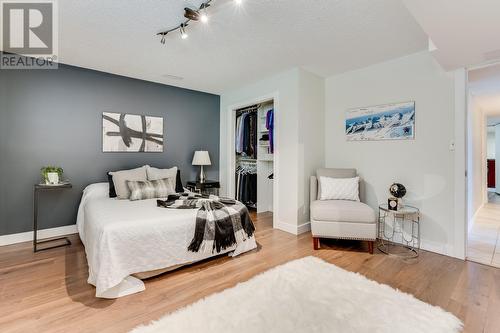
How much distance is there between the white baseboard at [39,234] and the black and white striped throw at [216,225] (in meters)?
1.75

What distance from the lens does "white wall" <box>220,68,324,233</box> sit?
3510 mm

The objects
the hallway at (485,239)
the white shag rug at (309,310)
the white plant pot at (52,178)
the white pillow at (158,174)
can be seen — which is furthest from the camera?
the white pillow at (158,174)

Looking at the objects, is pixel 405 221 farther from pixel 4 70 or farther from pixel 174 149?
pixel 4 70

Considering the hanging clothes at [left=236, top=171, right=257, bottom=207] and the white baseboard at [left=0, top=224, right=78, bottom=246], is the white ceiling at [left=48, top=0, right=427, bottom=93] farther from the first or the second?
the white baseboard at [left=0, top=224, right=78, bottom=246]

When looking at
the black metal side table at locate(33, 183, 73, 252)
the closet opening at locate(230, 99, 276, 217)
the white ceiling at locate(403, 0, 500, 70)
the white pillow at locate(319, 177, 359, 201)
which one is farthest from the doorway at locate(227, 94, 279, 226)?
the white ceiling at locate(403, 0, 500, 70)

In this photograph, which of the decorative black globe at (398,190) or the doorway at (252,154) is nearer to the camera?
the decorative black globe at (398,190)

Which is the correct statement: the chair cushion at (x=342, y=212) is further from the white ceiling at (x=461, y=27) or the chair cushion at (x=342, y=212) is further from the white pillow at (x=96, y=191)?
the white pillow at (x=96, y=191)

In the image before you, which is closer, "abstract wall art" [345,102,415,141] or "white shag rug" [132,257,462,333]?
"white shag rug" [132,257,462,333]

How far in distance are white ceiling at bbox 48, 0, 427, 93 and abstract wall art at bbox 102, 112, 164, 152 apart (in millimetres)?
714

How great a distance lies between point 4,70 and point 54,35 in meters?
1.10

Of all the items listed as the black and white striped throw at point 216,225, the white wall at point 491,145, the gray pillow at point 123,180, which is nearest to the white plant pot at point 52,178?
the gray pillow at point 123,180

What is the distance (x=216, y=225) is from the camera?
254 cm

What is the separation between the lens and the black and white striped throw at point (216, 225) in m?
2.44

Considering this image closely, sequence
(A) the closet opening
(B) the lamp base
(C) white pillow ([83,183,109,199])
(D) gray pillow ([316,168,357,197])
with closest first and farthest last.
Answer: (C) white pillow ([83,183,109,199]) → (D) gray pillow ([316,168,357,197]) → (B) the lamp base → (A) the closet opening
